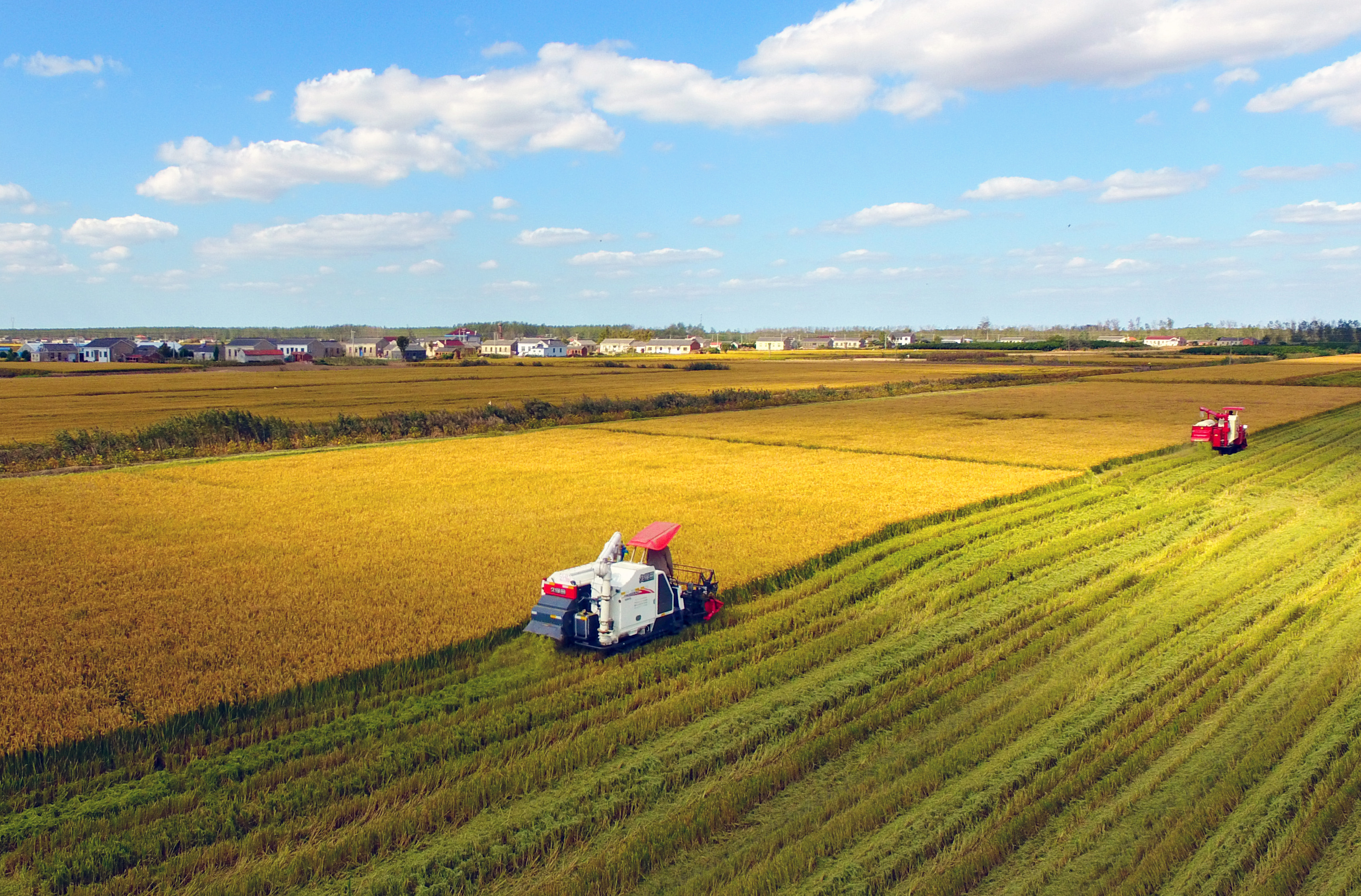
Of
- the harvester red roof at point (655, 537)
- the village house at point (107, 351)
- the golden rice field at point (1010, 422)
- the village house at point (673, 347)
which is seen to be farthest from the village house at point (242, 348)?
the harvester red roof at point (655, 537)

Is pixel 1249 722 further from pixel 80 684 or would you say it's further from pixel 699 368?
pixel 699 368

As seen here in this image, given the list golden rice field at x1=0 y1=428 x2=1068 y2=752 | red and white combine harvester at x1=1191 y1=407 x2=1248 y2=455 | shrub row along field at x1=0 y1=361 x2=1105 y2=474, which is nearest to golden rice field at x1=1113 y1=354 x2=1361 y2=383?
shrub row along field at x1=0 y1=361 x2=1105 y2=474

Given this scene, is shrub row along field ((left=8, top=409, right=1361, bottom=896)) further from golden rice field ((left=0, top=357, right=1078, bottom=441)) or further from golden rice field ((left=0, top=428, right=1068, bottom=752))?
golden rice field ((left=0, top=357, right=1078, bottom=441))

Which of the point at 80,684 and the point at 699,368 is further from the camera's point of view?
the point at 699,368

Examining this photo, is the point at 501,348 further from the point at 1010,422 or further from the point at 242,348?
the point at 1010,422

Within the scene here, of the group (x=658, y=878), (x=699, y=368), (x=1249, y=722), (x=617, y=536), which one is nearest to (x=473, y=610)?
(x=617, y=536)

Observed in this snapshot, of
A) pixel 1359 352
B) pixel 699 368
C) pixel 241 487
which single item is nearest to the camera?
pixel 241 487

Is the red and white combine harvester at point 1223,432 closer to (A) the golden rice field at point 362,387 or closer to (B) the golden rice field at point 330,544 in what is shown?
(B) the golden rice field at point 330,544
